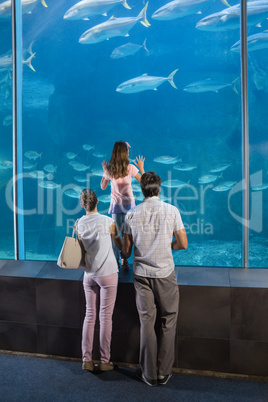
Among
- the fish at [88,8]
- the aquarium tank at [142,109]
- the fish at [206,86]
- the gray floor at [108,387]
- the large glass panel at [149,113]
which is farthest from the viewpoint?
the large glass panel at [149,113]

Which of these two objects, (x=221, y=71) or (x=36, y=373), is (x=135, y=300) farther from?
(x=221, y=71)

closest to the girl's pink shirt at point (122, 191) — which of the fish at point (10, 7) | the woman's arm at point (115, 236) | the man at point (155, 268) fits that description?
the woman's arm at point (115, 236)

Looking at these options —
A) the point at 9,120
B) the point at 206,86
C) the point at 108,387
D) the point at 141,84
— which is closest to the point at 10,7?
the point at 9,120

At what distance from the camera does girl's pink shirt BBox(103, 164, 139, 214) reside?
9.47 ft

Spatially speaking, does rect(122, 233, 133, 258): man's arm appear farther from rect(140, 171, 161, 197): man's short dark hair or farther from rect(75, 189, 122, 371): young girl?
rect(140, 171, 161, 197): man's short dark hair

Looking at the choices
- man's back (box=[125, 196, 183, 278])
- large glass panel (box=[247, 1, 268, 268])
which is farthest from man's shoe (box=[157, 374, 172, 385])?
large glass panel (box=[247, 1, 268, 268])

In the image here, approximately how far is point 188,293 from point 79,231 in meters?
0.88

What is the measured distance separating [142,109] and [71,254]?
14.5 meters

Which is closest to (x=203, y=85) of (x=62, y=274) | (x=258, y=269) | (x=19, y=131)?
(x=19, y=131)

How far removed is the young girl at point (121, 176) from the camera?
9.23 ft

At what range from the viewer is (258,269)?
2982 millimetres

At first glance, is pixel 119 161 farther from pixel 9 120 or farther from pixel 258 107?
pixel 258 107

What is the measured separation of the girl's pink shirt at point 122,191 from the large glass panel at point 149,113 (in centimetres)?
321

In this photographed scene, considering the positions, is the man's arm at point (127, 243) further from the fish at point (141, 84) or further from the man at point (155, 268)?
the fish at point (141, 84)
